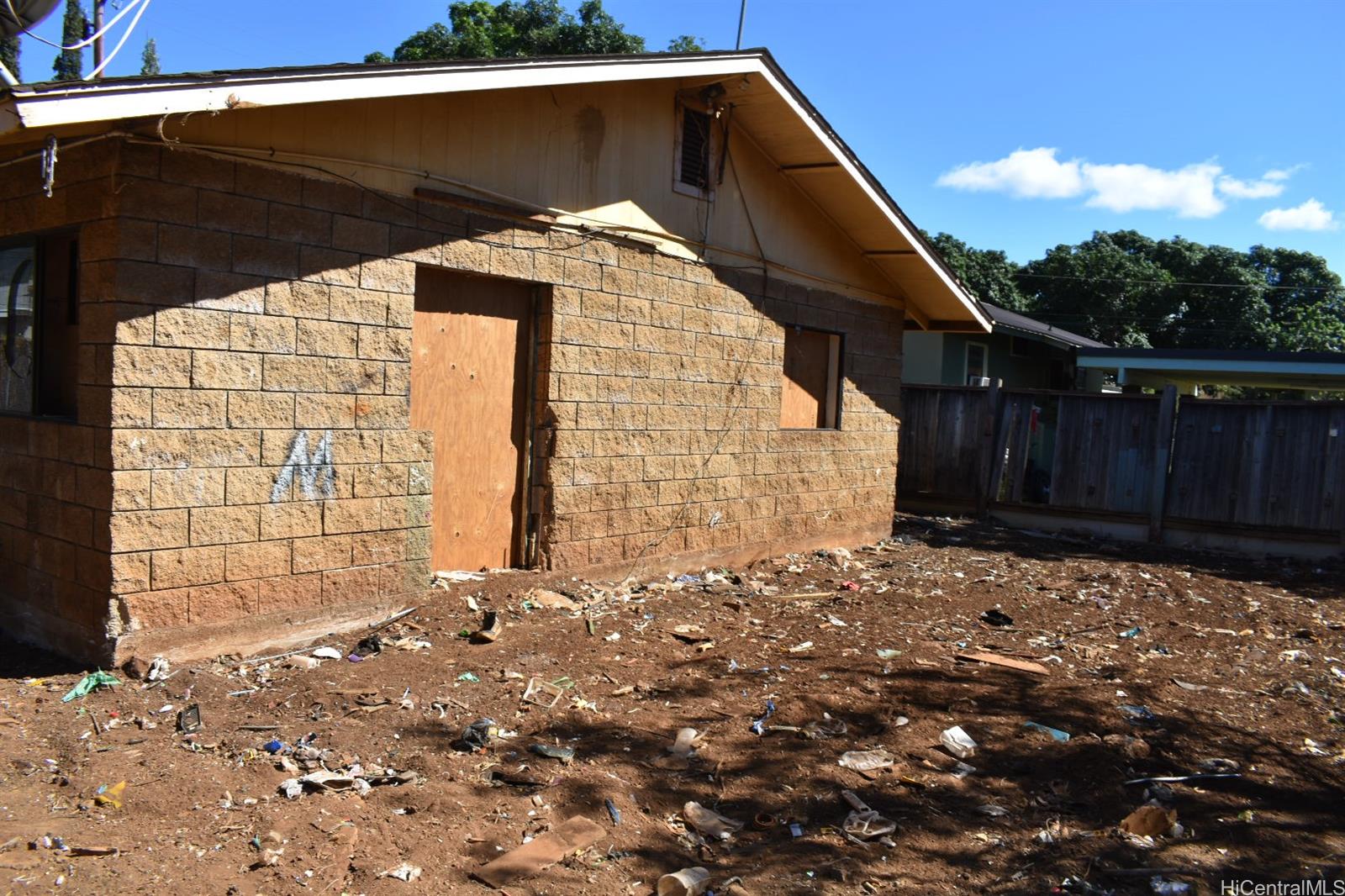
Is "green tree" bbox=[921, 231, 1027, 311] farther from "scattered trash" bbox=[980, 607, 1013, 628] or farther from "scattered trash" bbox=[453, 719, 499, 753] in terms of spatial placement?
"scattered trash" bbox=[453, 719, 499, 753]

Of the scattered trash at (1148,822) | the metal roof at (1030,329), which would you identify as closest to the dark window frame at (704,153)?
the scattered trash at (1148,822)

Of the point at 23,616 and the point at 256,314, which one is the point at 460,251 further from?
the point at 23,616

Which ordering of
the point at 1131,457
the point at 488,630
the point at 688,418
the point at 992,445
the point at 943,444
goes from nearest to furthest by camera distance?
the point at 488,630
the point at 688,418
the point at 1131,457
the point at 992,445
the point at 943,444

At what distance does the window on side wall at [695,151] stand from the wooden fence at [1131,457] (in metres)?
6.92

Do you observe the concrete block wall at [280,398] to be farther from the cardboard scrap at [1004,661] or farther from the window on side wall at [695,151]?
the cardboard scrap at [1004,661]

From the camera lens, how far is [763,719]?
5477 mm

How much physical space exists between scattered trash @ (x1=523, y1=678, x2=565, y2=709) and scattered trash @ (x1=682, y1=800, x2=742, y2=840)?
134cm

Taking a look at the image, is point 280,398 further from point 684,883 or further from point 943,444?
point 943,444

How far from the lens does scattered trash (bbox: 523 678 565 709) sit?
5523 millimetres

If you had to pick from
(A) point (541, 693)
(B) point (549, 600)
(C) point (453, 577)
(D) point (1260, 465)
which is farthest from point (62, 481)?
(D) point (1260, 465)

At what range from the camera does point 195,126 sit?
535cm

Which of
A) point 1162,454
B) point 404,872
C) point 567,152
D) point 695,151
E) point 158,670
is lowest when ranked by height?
point 404,872

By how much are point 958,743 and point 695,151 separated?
5772 mm
